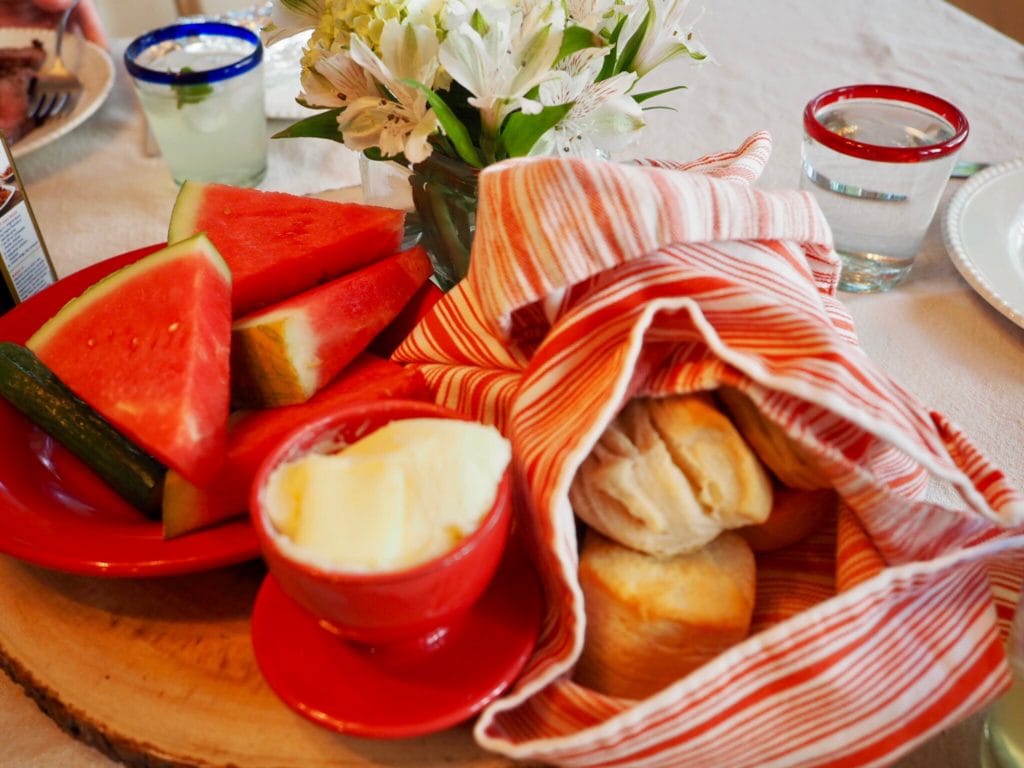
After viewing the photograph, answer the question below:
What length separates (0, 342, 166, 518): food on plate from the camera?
0.71 meters

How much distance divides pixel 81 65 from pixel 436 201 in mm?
815

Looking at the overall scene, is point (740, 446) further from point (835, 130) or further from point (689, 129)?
point (689, 129)

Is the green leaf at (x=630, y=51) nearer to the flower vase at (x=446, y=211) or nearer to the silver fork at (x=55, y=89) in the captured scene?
the flower vase at (x=446, y=211)

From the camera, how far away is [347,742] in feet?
1.93

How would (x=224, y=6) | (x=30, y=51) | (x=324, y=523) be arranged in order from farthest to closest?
(x=224, y=6), (x=30, y=51), (x=324, y=523)

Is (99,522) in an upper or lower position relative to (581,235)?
lower

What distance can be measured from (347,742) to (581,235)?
1.21ft

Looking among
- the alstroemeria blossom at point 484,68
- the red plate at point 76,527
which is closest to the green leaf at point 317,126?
the alstroemeria blossom at point 484,68

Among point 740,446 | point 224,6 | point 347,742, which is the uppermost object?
point 740,446

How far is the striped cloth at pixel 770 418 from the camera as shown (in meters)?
0.54

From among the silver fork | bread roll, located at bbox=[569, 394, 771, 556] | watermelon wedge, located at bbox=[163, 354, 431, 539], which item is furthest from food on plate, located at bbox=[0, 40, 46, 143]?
bread roll, located at bbox=[569, 394, 771, 556]

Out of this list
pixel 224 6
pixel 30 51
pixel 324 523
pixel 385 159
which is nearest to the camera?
pixel 324 523

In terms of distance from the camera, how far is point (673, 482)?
56 cm

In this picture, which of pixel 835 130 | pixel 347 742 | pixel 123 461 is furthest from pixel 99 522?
pixel 835 130
